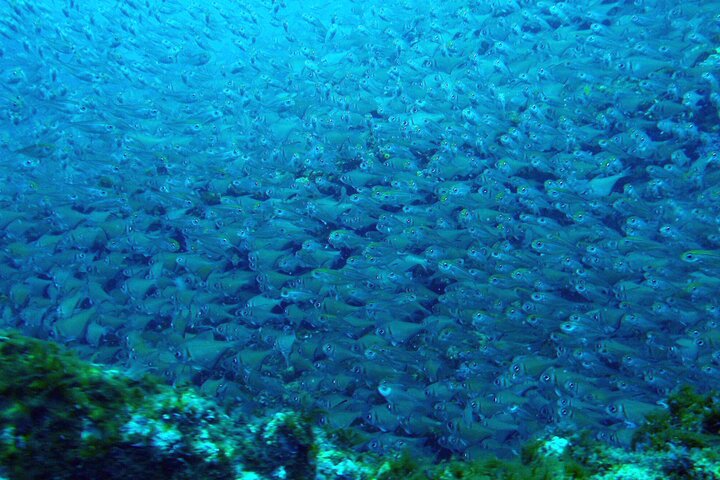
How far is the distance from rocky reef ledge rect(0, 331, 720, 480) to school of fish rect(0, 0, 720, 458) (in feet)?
2.09

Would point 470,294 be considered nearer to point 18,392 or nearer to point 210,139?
point 18,392

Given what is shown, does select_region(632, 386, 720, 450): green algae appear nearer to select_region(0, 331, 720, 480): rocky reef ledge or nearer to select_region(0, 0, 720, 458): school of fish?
select_region(0, 331, 720, 480): rocky reef ledge

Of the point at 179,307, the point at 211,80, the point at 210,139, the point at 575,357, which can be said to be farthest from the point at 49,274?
the point at 211,80

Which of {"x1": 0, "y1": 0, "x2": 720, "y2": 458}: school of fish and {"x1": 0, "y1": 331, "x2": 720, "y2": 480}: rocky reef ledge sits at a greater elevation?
{"x1": 0, "y1": 0, "x2": 720, "y2": 458}: school of fish

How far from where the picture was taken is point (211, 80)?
487 inches

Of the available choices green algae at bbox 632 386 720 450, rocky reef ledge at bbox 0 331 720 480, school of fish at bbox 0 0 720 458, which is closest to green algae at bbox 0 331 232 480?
rocky reef ledge at bbox 0 331 720 480

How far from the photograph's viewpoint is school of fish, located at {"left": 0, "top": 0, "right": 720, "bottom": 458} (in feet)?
15.1

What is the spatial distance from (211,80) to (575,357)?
11185 mm

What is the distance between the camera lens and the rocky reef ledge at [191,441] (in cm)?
173

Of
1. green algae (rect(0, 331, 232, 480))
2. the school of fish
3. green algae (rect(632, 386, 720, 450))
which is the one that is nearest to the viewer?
green algae (rect(0, 331, 232, 480))

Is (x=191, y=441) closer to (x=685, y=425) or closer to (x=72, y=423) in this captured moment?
(x=72, y=423)

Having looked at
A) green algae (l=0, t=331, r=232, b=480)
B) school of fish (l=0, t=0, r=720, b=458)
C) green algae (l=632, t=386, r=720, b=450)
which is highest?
school of fish (l=0, t=0, r=720, b=458)

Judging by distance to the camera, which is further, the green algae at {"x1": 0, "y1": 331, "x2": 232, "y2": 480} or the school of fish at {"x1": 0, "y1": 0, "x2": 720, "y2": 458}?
the school of fish at {"x1": 0, "y1": 0, "x2": 720, "y2": 458}

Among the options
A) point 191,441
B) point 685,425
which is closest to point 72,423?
point 191,441
